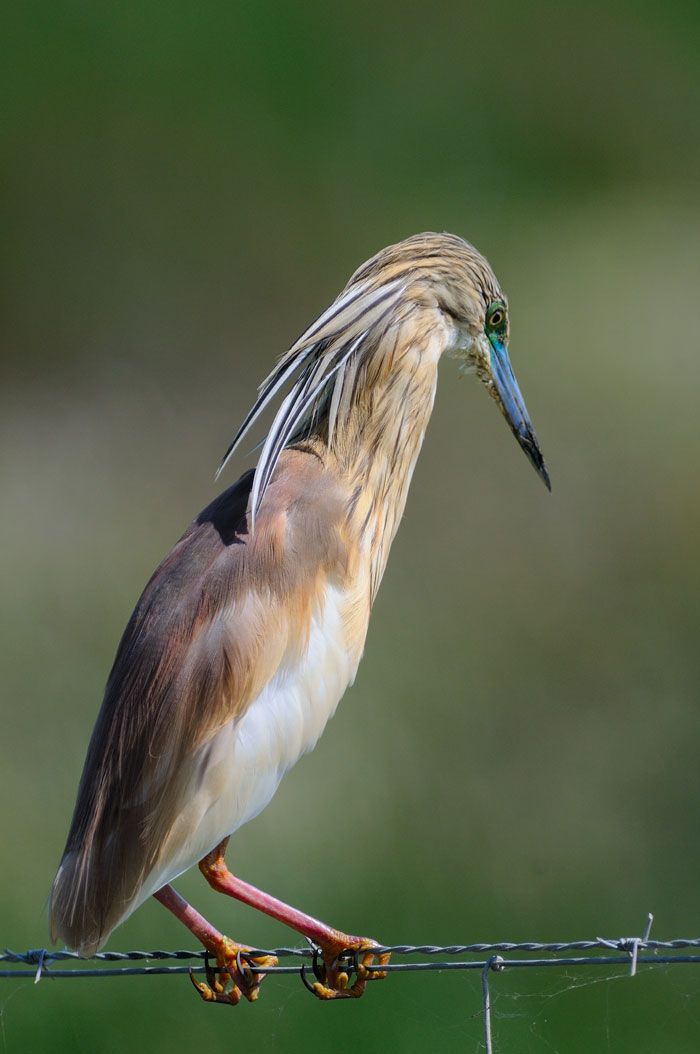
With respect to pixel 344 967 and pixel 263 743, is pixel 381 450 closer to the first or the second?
pixel 263 743

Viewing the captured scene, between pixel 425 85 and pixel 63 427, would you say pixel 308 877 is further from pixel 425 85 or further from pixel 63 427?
pixel 425 85

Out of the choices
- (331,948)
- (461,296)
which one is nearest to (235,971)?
(331,948)

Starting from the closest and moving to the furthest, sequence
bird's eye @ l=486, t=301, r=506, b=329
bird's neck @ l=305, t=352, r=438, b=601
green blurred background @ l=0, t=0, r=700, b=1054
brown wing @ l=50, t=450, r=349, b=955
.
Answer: brown wing @ l=50, t=450, r=349, b=955
bird's neck @ l=305, t=352, r=438, b=601
bird's eye @ l=486, t=301, r=506, b=329
green blurred background @ l=0, t=0, r=700, b=1054

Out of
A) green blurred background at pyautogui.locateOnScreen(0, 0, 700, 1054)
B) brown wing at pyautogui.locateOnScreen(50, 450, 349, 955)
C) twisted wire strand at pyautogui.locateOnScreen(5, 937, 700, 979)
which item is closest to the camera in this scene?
twisted wire strand at pyautogui.locateOnScreen(5, 937, 700, 979)

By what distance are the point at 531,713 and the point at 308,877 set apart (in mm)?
1604

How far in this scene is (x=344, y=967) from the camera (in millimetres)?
1549

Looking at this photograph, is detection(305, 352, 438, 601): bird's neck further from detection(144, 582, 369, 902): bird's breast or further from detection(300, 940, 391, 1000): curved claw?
detection(300, 940, 391, 1000): curved claw

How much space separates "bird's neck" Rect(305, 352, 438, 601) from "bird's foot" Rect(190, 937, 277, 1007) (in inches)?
18.5

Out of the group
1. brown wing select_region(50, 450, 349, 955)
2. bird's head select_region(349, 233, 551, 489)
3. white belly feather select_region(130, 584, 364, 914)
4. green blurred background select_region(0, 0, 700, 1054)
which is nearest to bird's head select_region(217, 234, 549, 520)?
bird's head select_region(349, 233, 551, 489)

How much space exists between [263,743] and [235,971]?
0.88ft

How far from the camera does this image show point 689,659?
6.54 metres

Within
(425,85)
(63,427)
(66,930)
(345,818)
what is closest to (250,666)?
(66,930)

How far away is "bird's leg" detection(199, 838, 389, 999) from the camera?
60.0 inches

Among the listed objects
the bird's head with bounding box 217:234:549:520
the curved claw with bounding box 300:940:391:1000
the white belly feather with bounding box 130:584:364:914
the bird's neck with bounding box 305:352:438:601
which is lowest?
the curved claw with bounding box 300:940:391:1000
